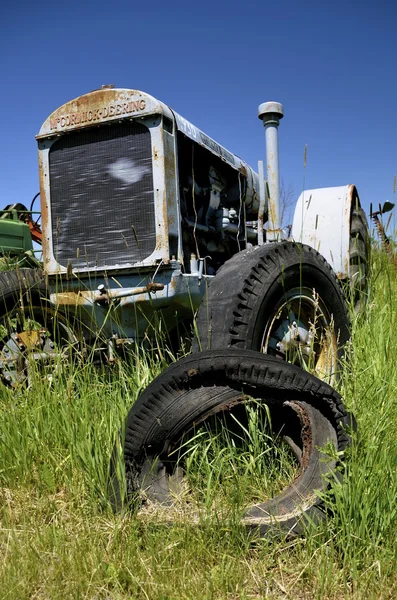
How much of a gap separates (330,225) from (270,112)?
106cm

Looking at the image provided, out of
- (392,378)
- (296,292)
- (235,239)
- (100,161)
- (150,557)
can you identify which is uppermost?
(100,161)

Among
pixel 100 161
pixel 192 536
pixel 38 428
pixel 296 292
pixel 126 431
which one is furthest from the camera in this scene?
pixel 100 161

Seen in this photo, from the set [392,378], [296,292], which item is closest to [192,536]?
[392,378]

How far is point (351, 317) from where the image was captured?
3223 millimetres

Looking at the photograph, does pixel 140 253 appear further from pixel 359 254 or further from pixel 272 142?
pixel 272 142

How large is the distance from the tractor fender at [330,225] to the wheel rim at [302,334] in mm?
897

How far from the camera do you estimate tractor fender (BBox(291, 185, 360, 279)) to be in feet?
12.2

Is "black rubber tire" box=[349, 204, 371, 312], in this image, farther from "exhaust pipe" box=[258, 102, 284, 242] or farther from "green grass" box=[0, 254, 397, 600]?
"green grass" box=[0, 254, 397, 600]

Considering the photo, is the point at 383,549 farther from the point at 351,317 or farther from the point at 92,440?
the point at 351,317

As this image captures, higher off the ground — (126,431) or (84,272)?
(84,272)

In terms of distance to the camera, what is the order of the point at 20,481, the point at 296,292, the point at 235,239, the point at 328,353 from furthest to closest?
the point at 235,239 < the point at 328,353 < the point at 296,292 < the point at 20,481

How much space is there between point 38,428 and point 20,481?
9.3 inches

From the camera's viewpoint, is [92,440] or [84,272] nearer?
[92,440]

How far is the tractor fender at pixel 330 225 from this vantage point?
12.2ft
